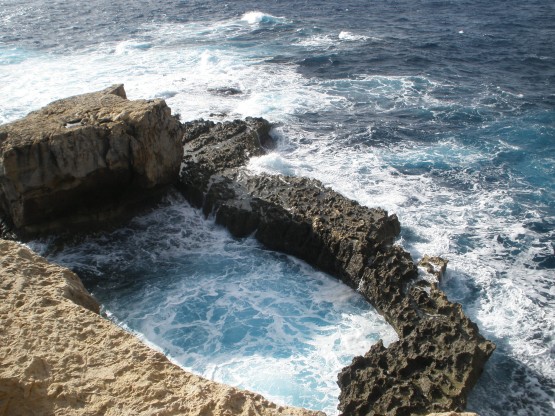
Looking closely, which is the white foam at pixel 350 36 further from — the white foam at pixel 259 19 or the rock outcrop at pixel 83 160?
the rock outcrop at pixel 83 160

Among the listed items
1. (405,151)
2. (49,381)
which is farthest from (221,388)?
(405,151)

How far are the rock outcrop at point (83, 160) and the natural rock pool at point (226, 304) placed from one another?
876mm

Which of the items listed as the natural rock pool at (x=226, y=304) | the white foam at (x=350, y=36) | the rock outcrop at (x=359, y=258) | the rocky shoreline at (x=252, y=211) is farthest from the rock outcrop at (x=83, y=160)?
the white foam at (x=350, y=36)

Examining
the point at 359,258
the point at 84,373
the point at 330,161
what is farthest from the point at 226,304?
the point at 330,161

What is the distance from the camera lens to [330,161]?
21.7 meters

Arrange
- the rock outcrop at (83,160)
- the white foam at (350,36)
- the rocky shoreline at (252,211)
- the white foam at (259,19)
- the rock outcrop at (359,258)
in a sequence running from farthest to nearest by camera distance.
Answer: the white foam at (259,19) → the white foam at (350,36) → the rock outcrop at (83,160) → the rocky shoreline at (252,211) → the rock outcrop at (359,258)

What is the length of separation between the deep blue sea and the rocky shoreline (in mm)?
634

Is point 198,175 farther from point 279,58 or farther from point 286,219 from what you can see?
point 279,58

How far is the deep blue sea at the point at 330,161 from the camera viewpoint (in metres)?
13.3

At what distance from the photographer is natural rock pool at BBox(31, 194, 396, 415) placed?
12.5 metres

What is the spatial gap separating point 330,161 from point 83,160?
32.7ft

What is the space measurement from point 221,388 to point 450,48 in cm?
3376

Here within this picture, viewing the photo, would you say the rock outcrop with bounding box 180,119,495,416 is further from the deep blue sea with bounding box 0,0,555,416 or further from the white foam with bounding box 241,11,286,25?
the white foam with bounding box 241,11,286,25

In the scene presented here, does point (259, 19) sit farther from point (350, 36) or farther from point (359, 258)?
point (359, 258)
